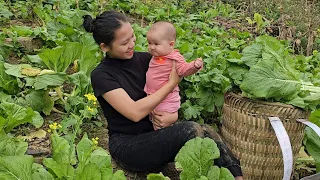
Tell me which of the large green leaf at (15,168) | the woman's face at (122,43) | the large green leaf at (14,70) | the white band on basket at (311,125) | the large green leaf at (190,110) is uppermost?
the woman's face at (122,43)

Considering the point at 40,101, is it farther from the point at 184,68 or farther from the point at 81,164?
the point at 81,164

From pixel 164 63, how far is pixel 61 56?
122 centimetres

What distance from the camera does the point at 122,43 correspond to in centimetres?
332

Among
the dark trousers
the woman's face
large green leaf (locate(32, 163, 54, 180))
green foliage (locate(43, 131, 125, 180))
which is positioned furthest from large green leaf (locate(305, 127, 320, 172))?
large green leaf (locate(32, 163, 54, 180))

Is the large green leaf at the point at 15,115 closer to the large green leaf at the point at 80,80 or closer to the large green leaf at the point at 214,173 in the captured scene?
the large green leaf at the point at 80,80

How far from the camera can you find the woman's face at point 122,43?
3.30m

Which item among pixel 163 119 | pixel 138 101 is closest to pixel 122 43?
pixel 138 101

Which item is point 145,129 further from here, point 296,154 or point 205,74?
point 296,154

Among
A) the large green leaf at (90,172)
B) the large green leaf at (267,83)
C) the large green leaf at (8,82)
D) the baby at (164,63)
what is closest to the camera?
the large green leaf at (90,172)

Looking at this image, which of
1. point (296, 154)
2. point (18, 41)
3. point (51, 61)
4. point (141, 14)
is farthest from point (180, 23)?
point (296, 154)

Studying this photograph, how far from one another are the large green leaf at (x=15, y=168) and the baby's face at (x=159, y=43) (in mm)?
1129

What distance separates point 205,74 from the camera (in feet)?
13.0

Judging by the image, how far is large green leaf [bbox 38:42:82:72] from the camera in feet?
13.8

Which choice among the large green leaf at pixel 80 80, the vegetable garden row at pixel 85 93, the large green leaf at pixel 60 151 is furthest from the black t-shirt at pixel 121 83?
the large green leaf at pixel 80 80
